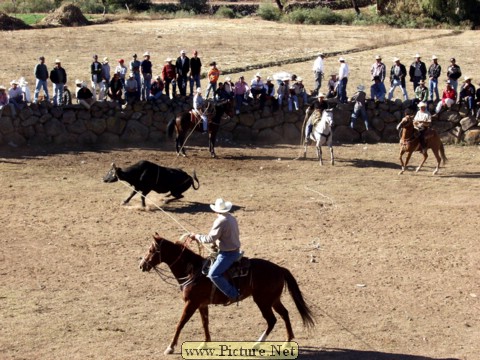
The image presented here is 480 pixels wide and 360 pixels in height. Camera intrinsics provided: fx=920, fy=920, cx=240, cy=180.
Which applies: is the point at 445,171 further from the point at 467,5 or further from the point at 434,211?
the point at 467,5

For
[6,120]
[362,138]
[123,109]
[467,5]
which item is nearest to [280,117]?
[362,138]

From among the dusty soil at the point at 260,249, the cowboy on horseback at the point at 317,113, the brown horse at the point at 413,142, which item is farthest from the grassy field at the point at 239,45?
the dusty soil at the point at 260,249

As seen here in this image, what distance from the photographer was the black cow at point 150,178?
20.5 metres

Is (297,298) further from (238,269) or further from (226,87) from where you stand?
(226,87)

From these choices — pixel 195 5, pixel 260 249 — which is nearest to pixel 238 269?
pixel 260 249

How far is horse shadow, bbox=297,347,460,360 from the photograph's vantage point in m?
13.1

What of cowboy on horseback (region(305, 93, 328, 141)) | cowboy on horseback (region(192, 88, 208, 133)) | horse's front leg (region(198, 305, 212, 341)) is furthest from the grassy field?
horse's front leg (region(198, 305, 212, 341))

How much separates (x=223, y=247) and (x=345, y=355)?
7.74ft

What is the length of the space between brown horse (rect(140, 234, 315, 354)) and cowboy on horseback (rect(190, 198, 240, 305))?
18 cm

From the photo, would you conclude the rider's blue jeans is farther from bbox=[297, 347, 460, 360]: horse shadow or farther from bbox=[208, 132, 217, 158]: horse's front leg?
bbox=[208, 132, 217, 158]: horse's front leg

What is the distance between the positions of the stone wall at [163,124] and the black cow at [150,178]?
6.59 metres

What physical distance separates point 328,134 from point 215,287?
532 inches

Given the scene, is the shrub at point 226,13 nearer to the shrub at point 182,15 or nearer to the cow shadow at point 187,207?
the shrub at point 182,15

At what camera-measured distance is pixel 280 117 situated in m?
28.9
